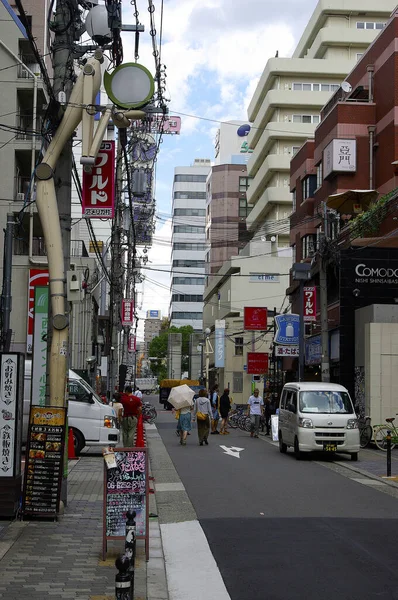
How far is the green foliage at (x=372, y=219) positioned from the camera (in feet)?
109

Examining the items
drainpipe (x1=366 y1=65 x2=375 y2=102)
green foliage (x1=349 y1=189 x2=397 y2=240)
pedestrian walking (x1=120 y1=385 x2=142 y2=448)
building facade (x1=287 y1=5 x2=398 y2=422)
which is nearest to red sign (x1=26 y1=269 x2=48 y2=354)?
building facade (x1=287 y1=5 x2=398 y2=422)

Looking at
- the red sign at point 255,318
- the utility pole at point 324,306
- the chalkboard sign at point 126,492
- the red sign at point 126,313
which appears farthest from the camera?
the red sign at point 255,318

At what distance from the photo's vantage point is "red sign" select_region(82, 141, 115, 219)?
47.8ft

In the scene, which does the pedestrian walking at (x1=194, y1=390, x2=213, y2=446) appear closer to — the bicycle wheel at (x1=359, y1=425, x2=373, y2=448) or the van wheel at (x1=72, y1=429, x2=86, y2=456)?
the bicycle wheel at (x1=359, y1=425, x2=373, y2=448)

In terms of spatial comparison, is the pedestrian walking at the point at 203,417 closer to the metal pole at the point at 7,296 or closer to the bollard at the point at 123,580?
the metal pole at the point at 7,296

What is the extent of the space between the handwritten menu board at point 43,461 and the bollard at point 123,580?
630 cm

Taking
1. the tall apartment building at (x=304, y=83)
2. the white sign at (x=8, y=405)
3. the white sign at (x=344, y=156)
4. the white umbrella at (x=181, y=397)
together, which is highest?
the tall apartment building at (x=304, y=83)

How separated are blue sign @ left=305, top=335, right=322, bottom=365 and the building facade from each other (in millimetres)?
355

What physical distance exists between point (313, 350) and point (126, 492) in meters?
31.0

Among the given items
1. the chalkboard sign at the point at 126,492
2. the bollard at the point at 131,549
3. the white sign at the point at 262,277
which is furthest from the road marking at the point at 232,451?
the white sign at the point at 262,277

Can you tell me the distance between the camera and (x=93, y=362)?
4056cm

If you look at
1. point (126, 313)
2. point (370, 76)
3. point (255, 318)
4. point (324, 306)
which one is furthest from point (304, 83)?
point (324, 306)

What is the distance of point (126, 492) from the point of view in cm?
953

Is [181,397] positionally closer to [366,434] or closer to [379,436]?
[366,434]
